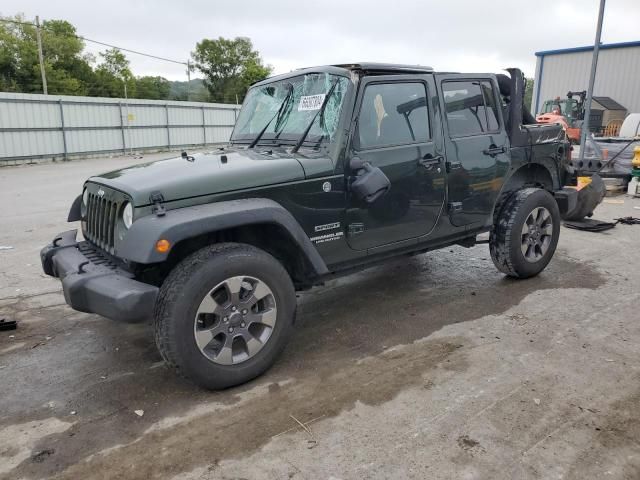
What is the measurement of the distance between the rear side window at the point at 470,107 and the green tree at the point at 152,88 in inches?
2491

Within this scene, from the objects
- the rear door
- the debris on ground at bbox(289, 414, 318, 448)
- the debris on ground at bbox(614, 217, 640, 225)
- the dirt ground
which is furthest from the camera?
the debris on ground at bbox(614, 217, 640, 225)

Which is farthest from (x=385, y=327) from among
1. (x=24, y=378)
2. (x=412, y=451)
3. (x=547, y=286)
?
(x=24, y=378)

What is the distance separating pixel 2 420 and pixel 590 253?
617 cm

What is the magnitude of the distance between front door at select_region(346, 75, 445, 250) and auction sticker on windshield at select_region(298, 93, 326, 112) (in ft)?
0.99

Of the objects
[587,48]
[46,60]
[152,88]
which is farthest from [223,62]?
[587,48]

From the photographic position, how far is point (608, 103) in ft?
92.9

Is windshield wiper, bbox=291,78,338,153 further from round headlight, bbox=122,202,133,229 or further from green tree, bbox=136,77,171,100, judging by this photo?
green tree, bbox=136,77,171,100

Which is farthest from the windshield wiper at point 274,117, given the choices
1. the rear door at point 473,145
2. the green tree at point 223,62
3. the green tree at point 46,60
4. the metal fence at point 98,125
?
the green tree at point 223,62

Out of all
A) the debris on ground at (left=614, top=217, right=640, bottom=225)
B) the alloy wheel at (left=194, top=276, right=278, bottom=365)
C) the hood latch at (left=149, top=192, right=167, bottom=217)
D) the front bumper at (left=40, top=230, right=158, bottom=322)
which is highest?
the hood latch at (left=149, top=192, right=167, bottom=217)

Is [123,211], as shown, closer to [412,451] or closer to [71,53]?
[412,451]

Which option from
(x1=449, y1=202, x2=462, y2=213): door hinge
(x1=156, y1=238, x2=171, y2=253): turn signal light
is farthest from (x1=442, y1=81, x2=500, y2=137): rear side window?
(x1=156, y1=238, x2=171, y2=253): turn signal light

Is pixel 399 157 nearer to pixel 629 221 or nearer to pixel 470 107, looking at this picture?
pixel 470 107

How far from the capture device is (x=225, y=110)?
28.1 metres

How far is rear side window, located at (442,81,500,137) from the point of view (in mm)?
4355
